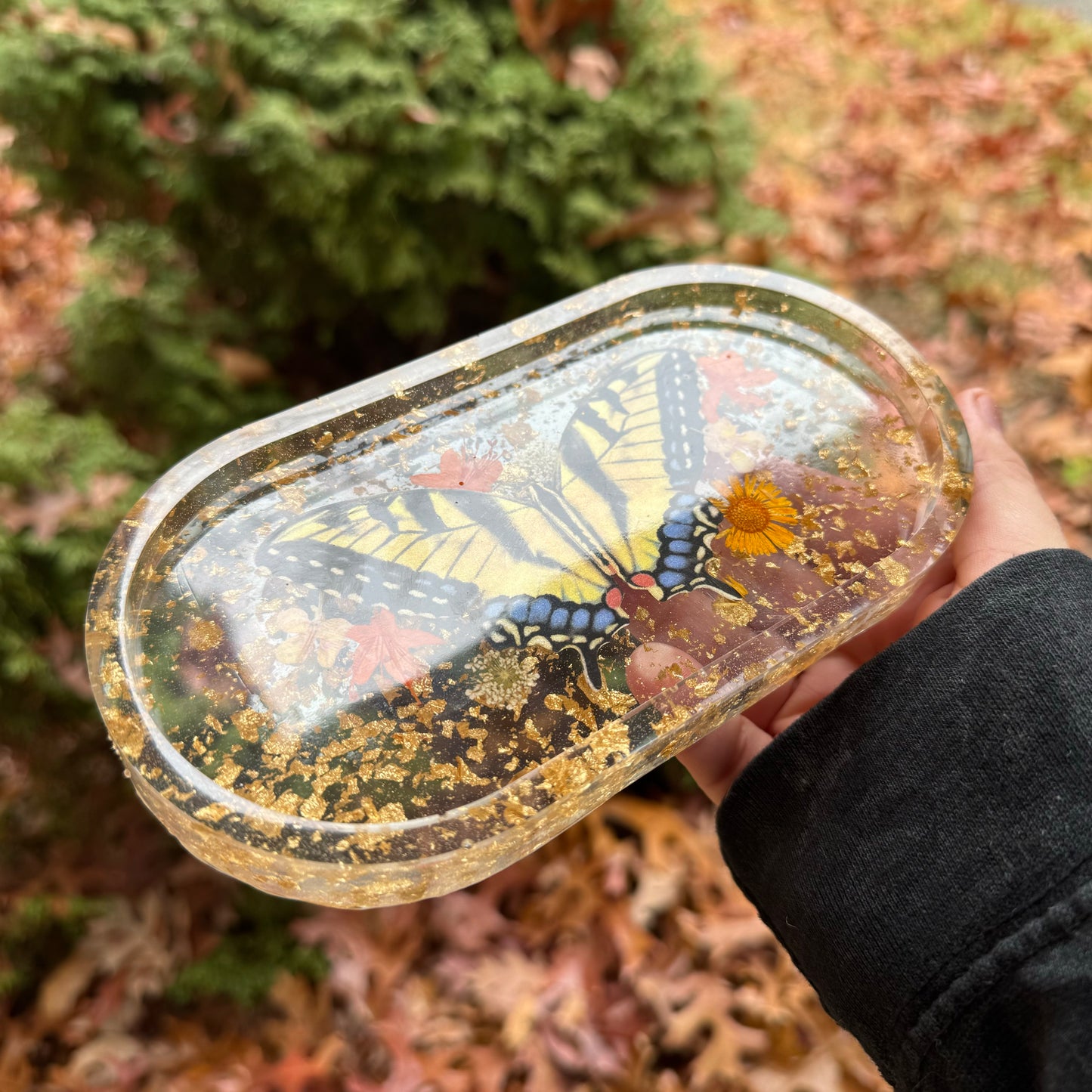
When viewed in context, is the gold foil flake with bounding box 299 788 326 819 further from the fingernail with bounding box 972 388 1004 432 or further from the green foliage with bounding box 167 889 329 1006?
the fingernail with bounding box 972 388 1004 432

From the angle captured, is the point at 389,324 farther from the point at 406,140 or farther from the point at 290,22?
the point at 290,22

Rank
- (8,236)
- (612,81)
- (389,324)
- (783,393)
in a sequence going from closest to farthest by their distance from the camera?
(783,393), (612,81), (389,324), (8,236)

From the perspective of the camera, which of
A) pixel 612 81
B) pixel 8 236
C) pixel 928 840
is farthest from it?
pixel 8 236

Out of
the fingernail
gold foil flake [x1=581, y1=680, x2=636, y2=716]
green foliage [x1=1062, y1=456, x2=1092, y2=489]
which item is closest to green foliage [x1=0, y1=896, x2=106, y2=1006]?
gold foil flake [x1=581, y1=680, x2=636, y2=716]

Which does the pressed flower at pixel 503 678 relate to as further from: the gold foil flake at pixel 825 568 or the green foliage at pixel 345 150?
the green foliage at pixel 345 150

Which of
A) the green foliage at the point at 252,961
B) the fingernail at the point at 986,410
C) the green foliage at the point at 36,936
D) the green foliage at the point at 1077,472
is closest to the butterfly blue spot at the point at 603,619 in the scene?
the fingernail at the point at 986,410

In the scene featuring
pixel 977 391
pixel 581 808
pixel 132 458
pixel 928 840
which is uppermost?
pixel 977 391

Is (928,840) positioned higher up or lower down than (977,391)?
lower down

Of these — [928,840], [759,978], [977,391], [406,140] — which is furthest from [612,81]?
[759,978]
